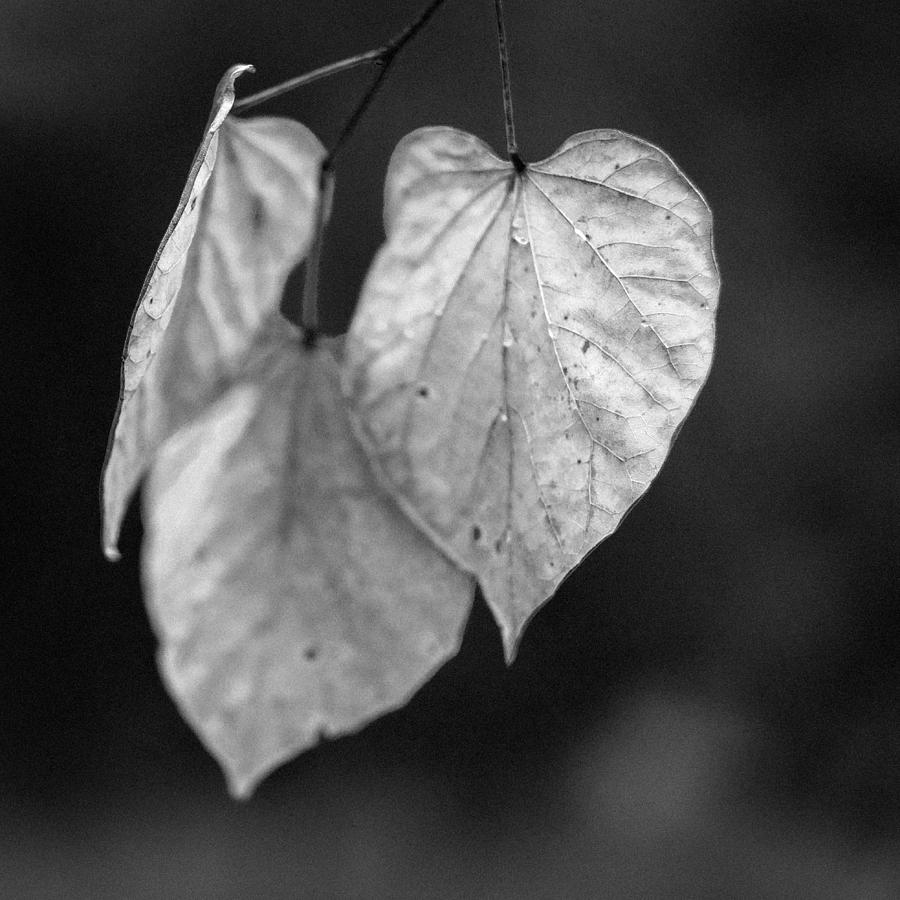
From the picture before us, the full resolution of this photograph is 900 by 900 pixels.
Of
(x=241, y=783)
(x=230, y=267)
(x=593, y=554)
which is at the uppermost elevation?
(x=230, y=267)

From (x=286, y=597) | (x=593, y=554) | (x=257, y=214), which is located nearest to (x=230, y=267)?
(x=257, y=214)

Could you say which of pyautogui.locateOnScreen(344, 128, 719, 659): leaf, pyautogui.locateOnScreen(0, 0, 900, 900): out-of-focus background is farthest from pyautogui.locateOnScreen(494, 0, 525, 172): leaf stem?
pyautogui.locateOnScreen(0, 0, 900, 900): out-of-focus background

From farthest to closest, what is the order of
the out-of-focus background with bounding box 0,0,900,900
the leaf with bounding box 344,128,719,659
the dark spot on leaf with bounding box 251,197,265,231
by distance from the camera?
1. the out-of-focus background with bounding box 0,0,900,900
2. the dark spot on leaf with bounding box 251,197,265,231
3. the leaf with bounding box 344,128,719,659

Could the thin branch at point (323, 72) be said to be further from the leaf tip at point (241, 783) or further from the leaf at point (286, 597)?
the leaf tip at point (241, 783)

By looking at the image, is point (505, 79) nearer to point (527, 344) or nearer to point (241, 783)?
point (527, 344)

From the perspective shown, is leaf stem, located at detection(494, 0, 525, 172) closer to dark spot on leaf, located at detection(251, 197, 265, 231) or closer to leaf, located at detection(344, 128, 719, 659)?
leaf, located at detection(344, 128, 719, 659)

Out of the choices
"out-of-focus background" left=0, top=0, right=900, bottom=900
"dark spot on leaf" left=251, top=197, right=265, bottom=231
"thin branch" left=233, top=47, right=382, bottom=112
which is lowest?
"out-of-focus background" left=0, top=0, right=900, bottom=900

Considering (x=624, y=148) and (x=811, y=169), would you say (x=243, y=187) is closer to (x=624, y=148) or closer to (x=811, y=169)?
(x=624, y=148)
